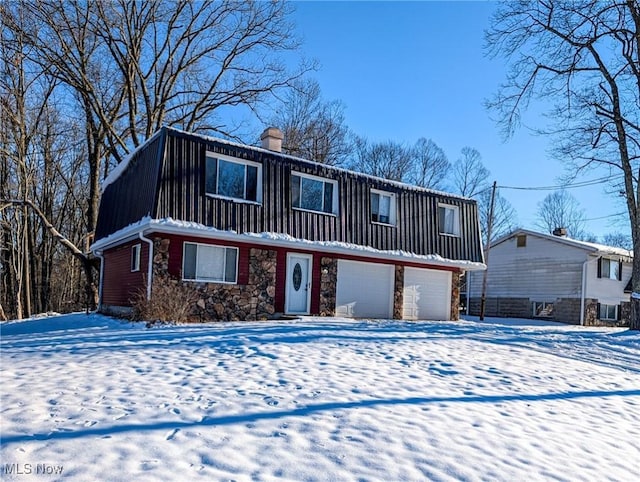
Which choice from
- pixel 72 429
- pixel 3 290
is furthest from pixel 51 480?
pixel 3 290

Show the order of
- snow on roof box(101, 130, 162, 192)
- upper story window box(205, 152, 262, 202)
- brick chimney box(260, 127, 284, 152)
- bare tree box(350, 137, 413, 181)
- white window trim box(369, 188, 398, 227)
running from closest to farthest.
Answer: upper story window box(205, 152, 262, 202)
snow on roof box(101, 130, 162, 192)
brick chimney box(260, 127, 284, 152)
white window trim box(369, 188, 398, 227)
bare tree box(350, 137, 413, 181)

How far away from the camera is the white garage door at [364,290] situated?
14.4 meters

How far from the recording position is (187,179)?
11.6 meters

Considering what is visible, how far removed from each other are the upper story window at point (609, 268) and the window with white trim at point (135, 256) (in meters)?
20.4

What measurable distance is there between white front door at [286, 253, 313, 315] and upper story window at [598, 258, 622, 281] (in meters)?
16.1

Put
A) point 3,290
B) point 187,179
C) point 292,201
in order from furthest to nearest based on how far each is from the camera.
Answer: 1. point 3,290
2. point 292,201
3. point 187,179

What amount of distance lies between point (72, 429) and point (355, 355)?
452 centimetres

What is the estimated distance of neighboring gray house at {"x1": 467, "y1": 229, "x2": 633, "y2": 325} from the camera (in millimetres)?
22141

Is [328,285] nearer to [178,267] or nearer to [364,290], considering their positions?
[364,290]

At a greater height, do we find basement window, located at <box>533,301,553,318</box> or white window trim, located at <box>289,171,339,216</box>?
white window trim, located at <box>289,171,339,216</box>

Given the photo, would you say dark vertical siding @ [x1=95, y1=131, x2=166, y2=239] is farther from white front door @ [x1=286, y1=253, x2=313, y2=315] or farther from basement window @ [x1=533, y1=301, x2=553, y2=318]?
basement window @ [x1=533, y1=301, x2=553, y2=318]

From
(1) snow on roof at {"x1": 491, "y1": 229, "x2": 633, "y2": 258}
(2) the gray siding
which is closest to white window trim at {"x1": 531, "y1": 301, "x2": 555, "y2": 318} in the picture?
(2) the gray siding

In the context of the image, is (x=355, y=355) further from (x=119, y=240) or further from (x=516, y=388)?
(x=119, y=240)

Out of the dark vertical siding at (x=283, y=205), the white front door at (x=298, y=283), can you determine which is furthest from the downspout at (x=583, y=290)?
the white front door at (x=298, y=283)
